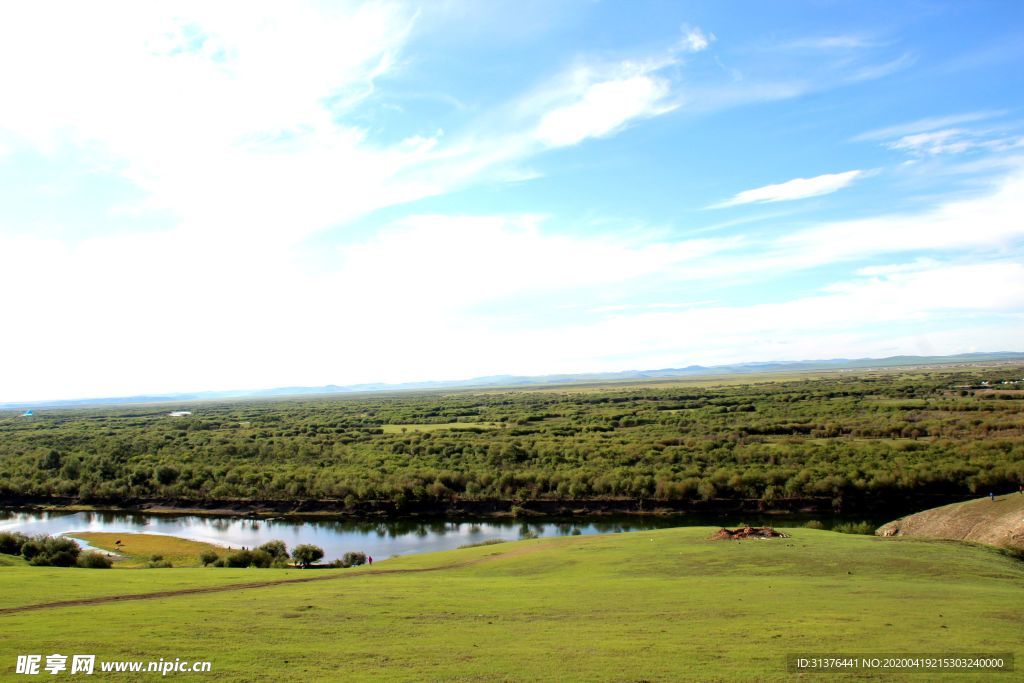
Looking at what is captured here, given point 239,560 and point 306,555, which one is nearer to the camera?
point 239,560

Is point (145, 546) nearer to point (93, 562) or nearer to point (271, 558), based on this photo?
point (93, 562)

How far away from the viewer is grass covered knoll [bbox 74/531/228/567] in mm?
38438

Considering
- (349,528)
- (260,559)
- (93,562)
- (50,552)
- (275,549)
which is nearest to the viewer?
(93,562)

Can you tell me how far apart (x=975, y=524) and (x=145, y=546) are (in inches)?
2087

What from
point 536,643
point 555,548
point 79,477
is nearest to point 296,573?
point 555,548

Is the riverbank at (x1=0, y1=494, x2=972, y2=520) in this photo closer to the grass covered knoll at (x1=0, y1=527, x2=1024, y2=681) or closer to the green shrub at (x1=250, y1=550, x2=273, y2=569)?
the green shrub at (x1=250, y1=550, x2=273, y2=569)

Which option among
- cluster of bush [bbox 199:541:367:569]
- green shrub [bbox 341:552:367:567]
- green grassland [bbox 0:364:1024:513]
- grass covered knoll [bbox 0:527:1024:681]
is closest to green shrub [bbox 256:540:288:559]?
cluster of bush [bbox 199:541:367:569]

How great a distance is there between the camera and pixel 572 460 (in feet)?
216

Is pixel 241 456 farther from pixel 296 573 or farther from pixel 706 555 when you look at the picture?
pixel 706 555

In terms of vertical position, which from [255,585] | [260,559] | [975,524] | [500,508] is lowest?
[500,508]

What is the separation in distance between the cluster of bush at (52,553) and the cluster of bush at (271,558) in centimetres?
497

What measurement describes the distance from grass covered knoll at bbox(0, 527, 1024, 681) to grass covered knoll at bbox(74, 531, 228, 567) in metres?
15.9

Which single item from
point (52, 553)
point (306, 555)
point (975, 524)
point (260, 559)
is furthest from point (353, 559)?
point (975, 524)

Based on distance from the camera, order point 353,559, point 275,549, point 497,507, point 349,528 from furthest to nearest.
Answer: point 497,507 → point 349,528 → point 353,559 → point 275,549
